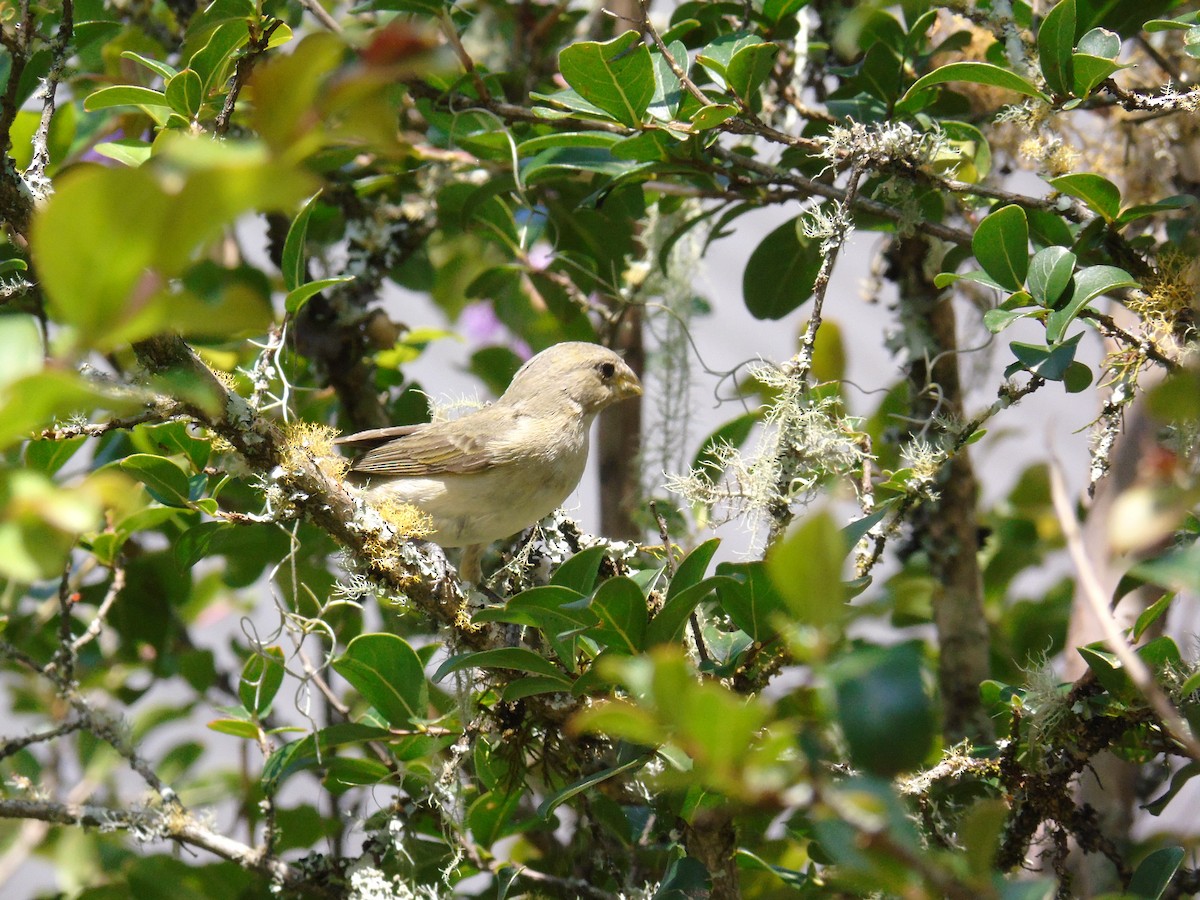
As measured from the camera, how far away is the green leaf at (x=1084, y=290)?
153 cm

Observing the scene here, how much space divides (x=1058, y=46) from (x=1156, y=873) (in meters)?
1.18

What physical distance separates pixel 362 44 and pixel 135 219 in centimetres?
19

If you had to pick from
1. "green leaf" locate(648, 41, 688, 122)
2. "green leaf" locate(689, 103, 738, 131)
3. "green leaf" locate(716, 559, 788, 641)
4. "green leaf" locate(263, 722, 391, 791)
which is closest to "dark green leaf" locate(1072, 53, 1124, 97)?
"green leaf" locate(689, 103, 738, 131)

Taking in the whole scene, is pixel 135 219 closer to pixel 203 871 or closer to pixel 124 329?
pixel 124 329

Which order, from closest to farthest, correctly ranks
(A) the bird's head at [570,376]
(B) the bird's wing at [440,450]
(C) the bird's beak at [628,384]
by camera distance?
(B) the bird's wing at [440,450] → (A) the bird's head at [570,376] → (C) the bird's beak at [628,384]

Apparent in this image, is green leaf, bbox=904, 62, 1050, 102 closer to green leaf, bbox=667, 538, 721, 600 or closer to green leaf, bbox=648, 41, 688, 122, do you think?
green leaf, bbox=648, 41, 688, 122

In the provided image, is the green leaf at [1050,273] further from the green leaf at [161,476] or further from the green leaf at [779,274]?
the green leaf at [161,476]

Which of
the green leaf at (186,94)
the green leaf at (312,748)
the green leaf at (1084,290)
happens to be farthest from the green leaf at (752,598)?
the green leaf at (186,94)

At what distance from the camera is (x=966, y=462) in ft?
8.80

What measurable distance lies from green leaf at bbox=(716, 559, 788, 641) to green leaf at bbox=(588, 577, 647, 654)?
0.38ft

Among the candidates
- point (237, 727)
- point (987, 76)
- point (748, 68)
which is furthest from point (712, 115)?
point (237, 727)

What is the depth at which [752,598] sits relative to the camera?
1551mm

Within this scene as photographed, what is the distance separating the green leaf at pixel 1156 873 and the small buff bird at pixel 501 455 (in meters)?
1.33

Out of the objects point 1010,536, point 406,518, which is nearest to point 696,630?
point 406,518
